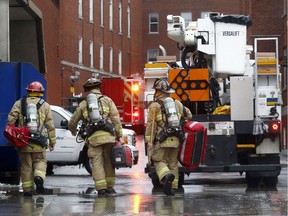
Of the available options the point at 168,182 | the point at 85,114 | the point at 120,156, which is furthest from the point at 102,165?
the point at 168,182

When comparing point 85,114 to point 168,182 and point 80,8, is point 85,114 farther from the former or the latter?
point 80,8

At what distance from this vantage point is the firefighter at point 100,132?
12438 mm

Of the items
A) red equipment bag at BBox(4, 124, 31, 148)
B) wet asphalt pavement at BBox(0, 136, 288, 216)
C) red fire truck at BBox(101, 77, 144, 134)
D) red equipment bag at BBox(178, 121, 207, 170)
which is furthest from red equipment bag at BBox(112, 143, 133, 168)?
red fire truck at BBox(101, 77, 144, 134)

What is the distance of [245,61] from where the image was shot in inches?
590

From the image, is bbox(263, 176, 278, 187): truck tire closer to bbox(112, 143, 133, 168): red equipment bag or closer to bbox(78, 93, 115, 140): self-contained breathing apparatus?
bbox(112, 143, 133, 168): red equipment bag

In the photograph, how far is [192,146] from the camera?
1280 centimetres

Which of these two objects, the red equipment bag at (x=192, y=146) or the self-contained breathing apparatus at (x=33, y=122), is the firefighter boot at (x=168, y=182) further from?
the self-contained breathing apparatus at (x=33, y=122)

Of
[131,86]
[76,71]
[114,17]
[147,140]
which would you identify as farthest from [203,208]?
[114,17]

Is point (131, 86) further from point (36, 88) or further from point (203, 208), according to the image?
point (203, 208)

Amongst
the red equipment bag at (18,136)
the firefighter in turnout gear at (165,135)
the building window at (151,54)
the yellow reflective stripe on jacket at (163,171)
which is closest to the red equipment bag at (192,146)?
the firefighter in turnout gear at (165,135)

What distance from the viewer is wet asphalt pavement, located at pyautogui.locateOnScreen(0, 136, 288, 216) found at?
405 inches

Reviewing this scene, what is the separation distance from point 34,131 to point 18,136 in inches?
10.1

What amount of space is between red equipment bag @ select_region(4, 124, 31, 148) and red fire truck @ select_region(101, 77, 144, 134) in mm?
14988

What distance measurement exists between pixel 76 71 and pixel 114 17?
12.1m
